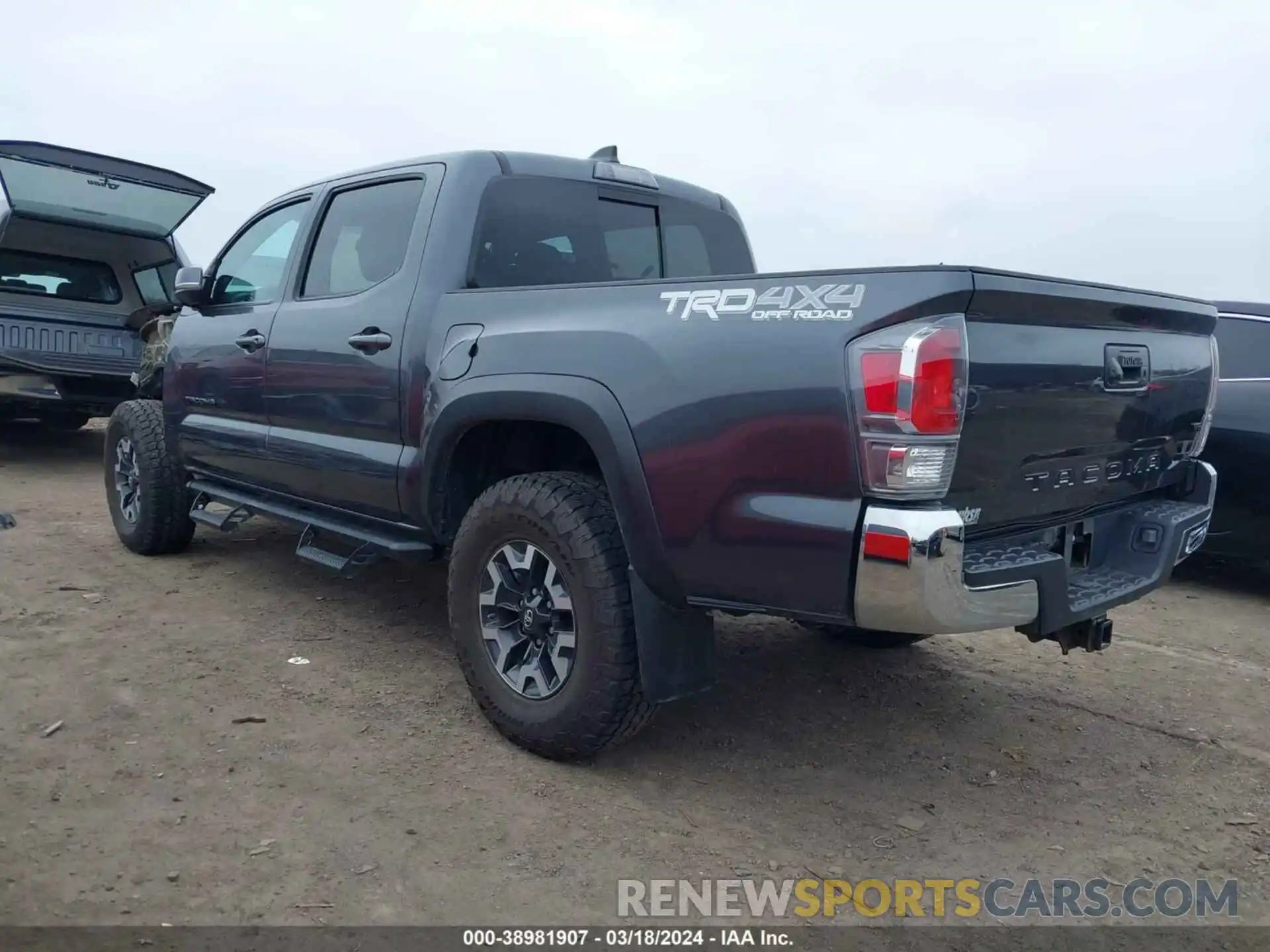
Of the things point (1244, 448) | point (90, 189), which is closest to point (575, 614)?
point (1244, 448)

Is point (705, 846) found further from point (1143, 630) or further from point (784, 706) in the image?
point (1143, 630)

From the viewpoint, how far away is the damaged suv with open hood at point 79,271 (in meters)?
7.25

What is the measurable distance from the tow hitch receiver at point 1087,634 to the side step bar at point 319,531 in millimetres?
2140

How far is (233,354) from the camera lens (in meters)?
4.50

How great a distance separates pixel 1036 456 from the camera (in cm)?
266

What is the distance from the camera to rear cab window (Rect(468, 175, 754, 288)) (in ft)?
11.8

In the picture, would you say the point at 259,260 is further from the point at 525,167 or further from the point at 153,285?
the point at 153,285

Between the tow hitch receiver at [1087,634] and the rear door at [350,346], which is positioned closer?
the tow hitch receiver at [1087,634]

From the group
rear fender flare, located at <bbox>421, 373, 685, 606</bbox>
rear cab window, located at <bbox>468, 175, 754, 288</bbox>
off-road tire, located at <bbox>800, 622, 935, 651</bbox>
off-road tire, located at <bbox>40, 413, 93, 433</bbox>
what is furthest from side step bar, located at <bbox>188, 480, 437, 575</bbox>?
off-road tire, located at <bbox>40, 413, 93, 433</bbox>

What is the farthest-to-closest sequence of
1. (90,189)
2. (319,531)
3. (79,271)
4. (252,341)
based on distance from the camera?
(79,271) < (90,189) < (252,341) < (319,531)

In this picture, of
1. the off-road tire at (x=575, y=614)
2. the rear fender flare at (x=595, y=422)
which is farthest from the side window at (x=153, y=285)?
the off-road tire at (x=575, y=614)

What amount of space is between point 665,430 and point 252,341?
Answer: 96.2 inches

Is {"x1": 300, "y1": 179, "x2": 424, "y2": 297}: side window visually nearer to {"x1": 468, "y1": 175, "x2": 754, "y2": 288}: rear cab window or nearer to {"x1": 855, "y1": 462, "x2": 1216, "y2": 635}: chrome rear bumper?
{"x1": 468, "y1": 175, "x2": 754, "y2": 288}: rear cab window

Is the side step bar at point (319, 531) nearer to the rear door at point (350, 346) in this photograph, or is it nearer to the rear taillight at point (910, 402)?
the rear door at point (350, 346)
